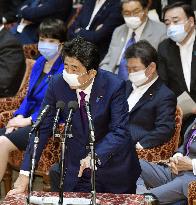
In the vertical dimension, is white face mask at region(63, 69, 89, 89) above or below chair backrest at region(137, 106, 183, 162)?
above

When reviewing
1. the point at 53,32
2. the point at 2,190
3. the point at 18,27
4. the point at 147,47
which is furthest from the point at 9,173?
the point at 18,27

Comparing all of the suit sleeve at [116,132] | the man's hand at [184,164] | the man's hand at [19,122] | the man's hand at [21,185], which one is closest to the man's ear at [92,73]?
the suit sleeve at [116,132]

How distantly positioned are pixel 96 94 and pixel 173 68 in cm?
174

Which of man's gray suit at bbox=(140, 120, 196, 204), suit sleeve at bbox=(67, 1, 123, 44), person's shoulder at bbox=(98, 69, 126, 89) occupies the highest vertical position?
person's shoulder at bbox=(98, 69, 126, 89)

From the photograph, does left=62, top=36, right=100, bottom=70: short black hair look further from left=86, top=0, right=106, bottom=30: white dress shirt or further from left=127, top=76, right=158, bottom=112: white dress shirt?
left=86, top=0, right=106, bottom=30: white dress shirt

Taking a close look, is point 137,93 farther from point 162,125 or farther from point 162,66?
point 162,66

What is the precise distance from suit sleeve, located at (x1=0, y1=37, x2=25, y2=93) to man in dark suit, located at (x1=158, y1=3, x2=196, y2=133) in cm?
142

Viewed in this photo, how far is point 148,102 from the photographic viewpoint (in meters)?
4.83

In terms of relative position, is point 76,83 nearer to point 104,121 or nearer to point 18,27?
point 104,121

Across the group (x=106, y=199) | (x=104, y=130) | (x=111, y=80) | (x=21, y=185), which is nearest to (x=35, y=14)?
(x=111, y=80)

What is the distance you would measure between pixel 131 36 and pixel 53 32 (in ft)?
3.08

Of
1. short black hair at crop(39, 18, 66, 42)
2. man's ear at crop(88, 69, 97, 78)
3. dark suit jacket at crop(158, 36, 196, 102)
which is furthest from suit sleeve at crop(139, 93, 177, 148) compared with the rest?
short black hair at crop(39, 18, 66, 42)

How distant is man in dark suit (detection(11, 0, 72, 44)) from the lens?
699 centimetres

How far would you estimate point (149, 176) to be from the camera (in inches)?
174
